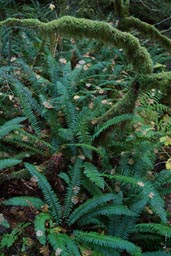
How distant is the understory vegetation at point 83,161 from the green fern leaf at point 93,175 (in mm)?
13

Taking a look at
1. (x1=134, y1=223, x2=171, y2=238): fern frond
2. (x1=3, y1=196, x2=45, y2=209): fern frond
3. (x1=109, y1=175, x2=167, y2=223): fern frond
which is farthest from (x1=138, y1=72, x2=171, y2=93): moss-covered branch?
(x1=3, y1=196, x2=45, y2=209): fern frond

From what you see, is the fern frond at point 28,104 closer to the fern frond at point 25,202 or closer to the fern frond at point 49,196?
the fern frond at point 49,196

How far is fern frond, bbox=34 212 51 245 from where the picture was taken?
3.25m

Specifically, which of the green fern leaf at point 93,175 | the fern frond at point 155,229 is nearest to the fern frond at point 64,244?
the green fern leaf at point 93,175

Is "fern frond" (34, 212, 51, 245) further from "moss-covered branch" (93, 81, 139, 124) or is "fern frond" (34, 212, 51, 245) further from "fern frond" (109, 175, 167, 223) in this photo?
"moss-covered branch" (93, 81, 139, 124)

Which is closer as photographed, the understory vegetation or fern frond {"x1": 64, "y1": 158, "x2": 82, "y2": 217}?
the understory vegetation

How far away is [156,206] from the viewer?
381 centimetres

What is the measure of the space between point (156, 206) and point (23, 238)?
1508mm

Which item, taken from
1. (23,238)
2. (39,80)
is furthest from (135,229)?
(39,80)

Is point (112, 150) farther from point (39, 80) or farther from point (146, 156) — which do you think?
point (39, 80)

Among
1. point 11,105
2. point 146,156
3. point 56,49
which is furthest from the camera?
point 56,49

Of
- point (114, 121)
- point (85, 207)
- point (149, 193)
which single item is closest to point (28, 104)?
point (114, 121)

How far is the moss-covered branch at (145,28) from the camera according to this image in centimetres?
456

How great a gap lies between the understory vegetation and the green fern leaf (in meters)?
0.01
